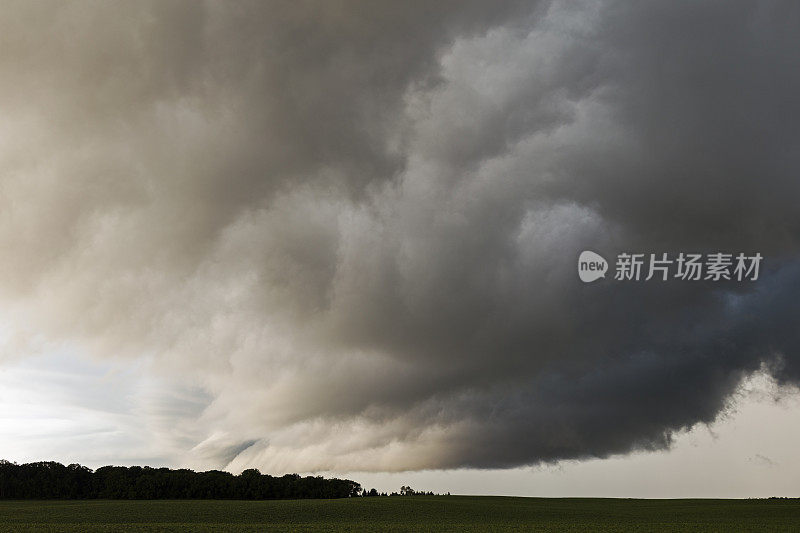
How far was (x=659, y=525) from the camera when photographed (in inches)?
3538

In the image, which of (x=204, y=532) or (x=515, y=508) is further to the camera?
(x=515, y=508)

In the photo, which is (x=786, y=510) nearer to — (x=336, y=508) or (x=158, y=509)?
(x=336, y=508)

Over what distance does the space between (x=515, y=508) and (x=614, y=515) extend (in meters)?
20.6

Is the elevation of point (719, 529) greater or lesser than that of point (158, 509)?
greater

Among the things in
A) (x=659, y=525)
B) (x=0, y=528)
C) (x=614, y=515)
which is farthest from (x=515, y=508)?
(x=0, y=528)

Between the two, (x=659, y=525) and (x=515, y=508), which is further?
(x=515, y=508)

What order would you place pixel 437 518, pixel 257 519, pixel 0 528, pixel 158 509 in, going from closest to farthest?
pixel 0 528, pixel 257 519, pixel 437 518, pixel 158 509

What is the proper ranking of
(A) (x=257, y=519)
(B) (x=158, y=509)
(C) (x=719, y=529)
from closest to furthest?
(C) (x=719, y=529) → (A) (x=257, y=519) → (B) (x=158, y=509)

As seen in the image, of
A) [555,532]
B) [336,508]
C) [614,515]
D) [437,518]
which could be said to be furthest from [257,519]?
[614,515]

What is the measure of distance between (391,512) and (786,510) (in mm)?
75733

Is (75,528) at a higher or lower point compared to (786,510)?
lower

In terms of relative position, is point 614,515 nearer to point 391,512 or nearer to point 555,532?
point 391,512

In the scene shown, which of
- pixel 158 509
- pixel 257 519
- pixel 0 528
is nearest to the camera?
pixel 0 528

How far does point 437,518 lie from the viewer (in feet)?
354
